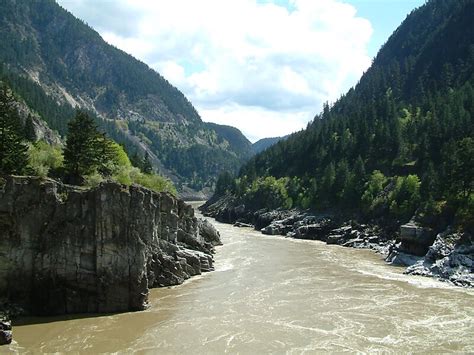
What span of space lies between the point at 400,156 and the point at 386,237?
1204 inches

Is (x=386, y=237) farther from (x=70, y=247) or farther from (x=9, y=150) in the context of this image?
(x=9, y=150)

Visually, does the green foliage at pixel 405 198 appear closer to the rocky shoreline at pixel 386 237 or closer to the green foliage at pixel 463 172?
the rocky shoreline at pixel 386 237

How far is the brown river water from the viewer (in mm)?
33156

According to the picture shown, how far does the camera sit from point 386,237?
8644 cm

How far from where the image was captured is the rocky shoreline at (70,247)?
38.2m

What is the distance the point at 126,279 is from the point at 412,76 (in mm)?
165474

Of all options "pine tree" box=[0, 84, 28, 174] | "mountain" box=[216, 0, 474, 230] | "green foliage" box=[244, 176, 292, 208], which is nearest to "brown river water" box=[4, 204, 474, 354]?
"pine tree" box=[0, 84, 28, 174]

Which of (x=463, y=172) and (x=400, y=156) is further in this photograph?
(x=400, y=156)

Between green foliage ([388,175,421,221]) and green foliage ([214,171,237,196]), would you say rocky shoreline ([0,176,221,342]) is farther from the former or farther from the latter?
green foliage ([214,171,237,196])

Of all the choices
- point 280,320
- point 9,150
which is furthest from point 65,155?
point 280,320

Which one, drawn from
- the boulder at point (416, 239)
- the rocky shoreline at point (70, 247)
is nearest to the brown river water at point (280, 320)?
the rocky shoreline at point (70, 247)

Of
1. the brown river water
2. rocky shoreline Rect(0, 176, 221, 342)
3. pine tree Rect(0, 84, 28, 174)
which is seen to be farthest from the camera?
pine tree Rect(0, 84, 28, 174)

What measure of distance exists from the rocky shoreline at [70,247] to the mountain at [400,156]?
45522 millimetres

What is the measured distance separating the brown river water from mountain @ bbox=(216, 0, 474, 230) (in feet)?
74.3
